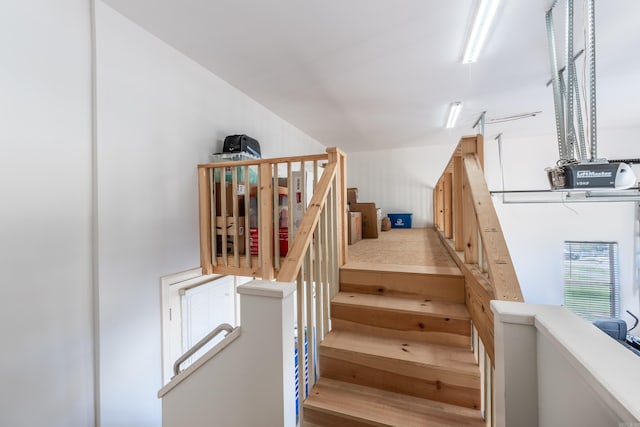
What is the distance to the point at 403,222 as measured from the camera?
Result: 20.1 ft

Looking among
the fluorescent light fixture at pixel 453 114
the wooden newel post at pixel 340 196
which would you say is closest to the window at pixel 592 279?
the fluorescent light fixture at pixel 453 114

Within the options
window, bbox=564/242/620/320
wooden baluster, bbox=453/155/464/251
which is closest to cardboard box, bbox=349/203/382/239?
wooden baluster, bbox=453/155/464/251

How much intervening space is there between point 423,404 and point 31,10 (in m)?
3.16

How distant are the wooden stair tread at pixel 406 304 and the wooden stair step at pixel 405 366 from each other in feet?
0.65

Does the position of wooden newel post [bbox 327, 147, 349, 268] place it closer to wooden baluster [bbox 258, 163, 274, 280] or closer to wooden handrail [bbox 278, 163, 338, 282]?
wooden handrail [bbox 278, 163, 338, 282]

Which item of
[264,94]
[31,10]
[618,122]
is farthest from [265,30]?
[618,122]

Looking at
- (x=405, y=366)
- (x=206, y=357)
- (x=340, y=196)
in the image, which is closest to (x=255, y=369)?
(x=206, y=357)

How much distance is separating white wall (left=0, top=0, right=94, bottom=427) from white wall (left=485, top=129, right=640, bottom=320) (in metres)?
6.49

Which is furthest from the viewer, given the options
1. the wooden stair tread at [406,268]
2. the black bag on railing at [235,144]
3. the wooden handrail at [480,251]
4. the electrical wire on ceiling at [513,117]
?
the electrical wire on ceiling at [513,117]

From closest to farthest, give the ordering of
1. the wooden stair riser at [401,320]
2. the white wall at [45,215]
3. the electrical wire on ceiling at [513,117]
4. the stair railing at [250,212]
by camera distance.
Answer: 1. the white wall at [45,215]
2. the wooden stair riser at [401,320]
3. the stair railing at [250,212]
4. the electrical wire on ceiling at [513,117]

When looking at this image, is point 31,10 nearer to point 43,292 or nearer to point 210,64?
point 210,64

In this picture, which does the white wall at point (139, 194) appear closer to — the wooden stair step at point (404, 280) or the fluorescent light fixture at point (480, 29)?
the wooden stair step at point (404, 280)

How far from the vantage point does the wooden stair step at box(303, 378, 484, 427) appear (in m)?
1.35

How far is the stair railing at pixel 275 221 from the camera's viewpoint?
1.80m
